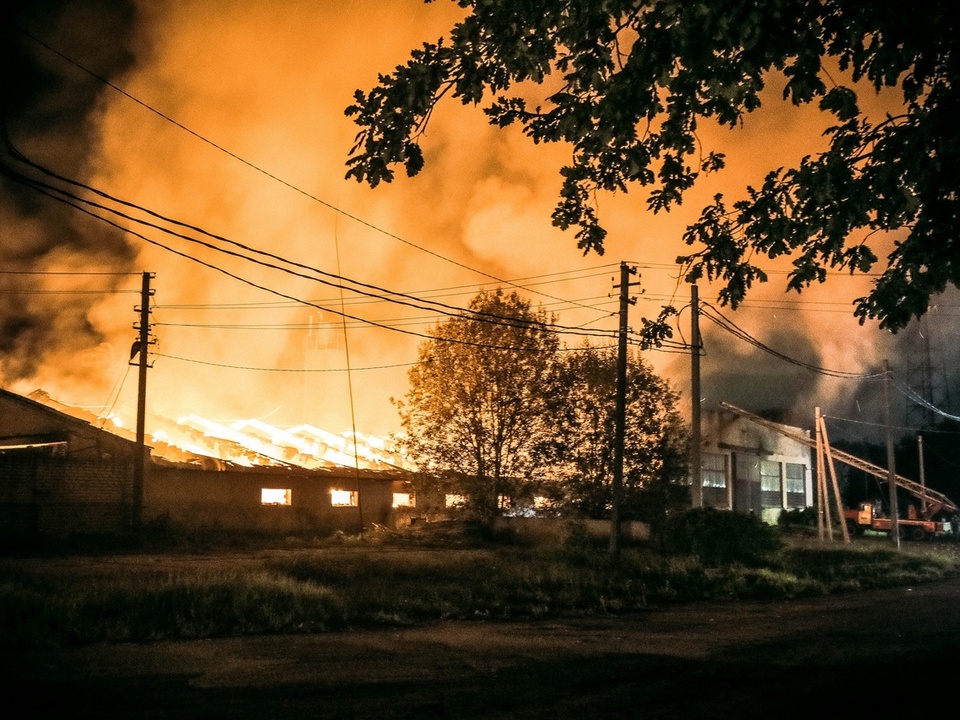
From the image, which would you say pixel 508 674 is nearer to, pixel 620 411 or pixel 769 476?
pixel 620 411

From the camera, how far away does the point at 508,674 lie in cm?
967

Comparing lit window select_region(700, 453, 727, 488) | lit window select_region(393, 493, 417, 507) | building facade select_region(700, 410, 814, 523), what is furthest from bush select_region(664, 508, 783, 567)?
lit window select_region(700, 453, 727, 488)

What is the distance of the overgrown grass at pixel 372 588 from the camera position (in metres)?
11.9

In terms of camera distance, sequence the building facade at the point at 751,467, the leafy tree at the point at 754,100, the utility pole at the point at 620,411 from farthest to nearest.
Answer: the building facade at the point at 751,467, the utility pole at the point at 620,411, the leafy tree at the point at 754,100

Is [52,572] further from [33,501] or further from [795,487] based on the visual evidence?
[795,487]

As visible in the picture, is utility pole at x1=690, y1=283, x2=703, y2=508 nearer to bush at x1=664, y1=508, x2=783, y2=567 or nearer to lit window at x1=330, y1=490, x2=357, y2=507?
bush at x1=664, y1=508, x2=783, y2=567

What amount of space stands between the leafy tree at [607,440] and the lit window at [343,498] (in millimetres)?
10597

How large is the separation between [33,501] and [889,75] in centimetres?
2768

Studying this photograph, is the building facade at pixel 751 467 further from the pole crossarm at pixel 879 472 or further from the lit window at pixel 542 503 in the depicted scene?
the lit window at pixel 542 503

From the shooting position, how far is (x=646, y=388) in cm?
3288

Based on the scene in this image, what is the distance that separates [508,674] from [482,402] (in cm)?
2431

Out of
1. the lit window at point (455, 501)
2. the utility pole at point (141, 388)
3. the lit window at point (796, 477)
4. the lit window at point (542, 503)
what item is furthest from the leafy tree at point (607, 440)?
the lit window at point (796, 477)

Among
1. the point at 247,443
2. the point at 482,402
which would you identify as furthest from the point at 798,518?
the point at 247,443

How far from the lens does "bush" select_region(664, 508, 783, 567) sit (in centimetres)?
2577
